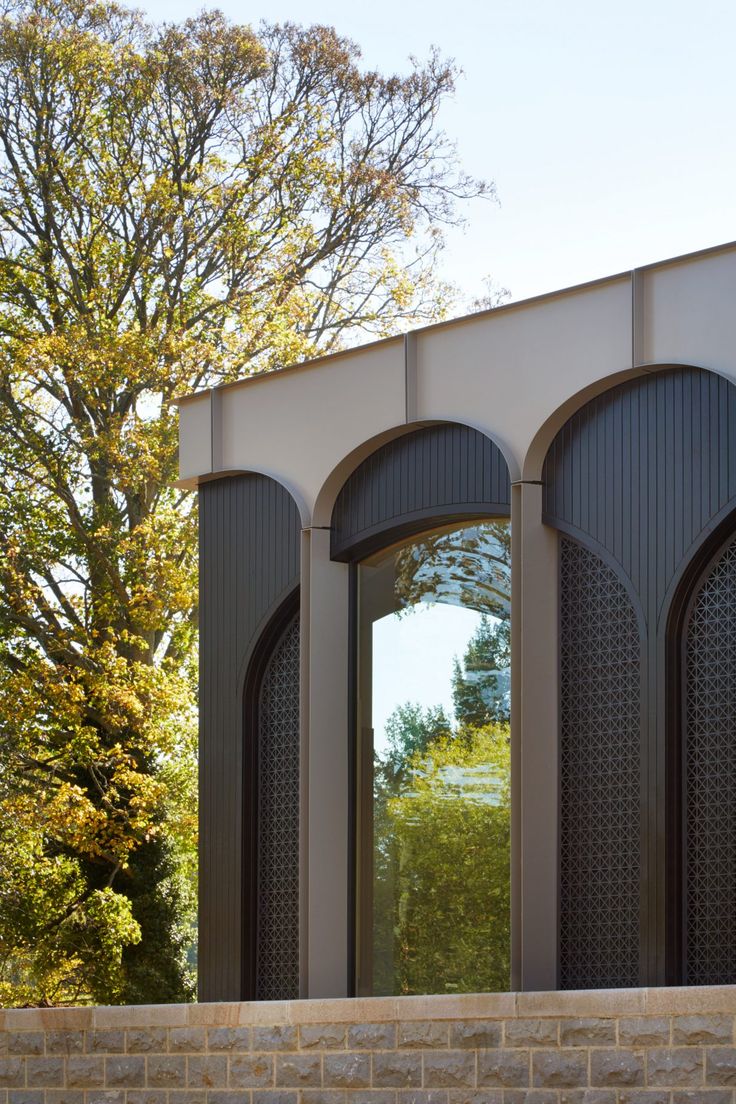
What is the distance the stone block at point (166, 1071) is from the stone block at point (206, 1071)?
0.05 meters

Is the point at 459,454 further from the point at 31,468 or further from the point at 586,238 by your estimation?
the point at 586,238

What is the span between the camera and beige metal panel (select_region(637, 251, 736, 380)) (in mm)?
8984

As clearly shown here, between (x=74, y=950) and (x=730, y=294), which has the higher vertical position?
(x=730, y=294)

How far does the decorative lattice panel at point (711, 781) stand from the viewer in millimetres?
8672

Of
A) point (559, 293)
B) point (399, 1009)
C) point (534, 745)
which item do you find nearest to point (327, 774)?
point (534, 745)

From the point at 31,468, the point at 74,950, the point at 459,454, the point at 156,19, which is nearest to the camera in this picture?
the point at 459,454

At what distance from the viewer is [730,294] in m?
8.98

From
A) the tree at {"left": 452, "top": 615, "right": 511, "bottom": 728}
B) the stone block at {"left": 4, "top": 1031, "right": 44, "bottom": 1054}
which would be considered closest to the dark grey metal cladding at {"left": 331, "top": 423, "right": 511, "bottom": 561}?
the tree at {"left": 452, "top": 615, "right": 511, "bottom": 728}

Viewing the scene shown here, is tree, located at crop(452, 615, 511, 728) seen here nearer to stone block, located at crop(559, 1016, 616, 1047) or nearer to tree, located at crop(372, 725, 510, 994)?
tree, located at crop(372, 725, 510, 994)

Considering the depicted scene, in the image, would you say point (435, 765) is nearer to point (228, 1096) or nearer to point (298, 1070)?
point (298, 1070)

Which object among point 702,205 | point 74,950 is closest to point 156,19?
point 702,205

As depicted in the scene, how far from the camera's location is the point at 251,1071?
29.6 feet

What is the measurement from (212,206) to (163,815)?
870 centimetres

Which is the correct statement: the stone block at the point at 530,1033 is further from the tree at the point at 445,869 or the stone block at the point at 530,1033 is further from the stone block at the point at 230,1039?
the stone block at the point at 230,1039
